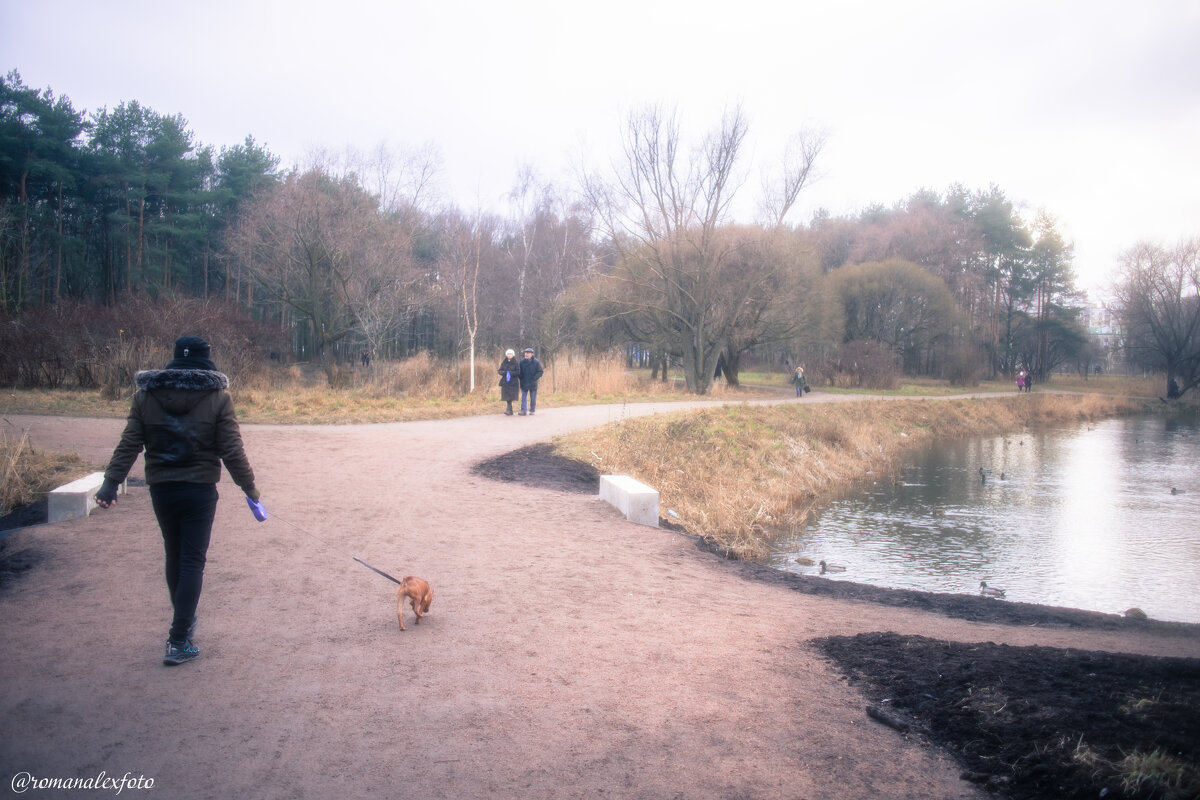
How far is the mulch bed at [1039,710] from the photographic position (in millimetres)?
3252

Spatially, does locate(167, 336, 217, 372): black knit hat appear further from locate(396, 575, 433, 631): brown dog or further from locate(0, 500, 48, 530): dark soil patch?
locate(0, 500, 48, 530): dark soil patch

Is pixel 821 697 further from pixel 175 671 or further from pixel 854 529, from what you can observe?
pixel 854 529

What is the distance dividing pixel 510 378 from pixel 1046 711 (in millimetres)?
16493

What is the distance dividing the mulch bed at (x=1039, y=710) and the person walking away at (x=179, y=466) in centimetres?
402

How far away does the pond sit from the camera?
31.6 feet

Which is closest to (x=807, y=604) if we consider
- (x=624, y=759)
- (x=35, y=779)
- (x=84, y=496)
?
(x=624, y=759)

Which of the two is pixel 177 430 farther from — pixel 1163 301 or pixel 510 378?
pixel 1163 301

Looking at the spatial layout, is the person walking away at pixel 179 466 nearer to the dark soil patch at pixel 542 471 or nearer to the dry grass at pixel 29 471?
the dry grass at pixel 29 471

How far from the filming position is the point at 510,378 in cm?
1961

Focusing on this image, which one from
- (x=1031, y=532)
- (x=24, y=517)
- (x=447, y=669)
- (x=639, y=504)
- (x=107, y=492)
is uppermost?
(x=107, y=492)

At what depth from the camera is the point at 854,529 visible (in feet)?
42.3

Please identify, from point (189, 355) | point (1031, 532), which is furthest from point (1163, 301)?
point (189, 355)

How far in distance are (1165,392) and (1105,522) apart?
2999cm

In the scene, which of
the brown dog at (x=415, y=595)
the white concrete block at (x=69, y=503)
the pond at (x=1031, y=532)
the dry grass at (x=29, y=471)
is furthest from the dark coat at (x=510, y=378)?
the brown dog at (x=415, y=595)
